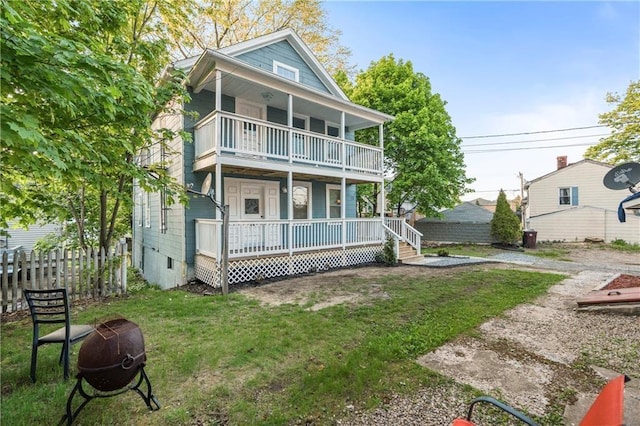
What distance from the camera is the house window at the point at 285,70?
11.4m

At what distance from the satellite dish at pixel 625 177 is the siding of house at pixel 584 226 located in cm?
1716

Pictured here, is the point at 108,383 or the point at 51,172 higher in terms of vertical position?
the point at 51,172

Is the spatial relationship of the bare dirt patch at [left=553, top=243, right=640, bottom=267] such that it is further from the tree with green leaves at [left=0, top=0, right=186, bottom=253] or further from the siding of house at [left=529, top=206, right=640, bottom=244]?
the tree with green leaves at [left=0, top=0, right=186, bottom=253]

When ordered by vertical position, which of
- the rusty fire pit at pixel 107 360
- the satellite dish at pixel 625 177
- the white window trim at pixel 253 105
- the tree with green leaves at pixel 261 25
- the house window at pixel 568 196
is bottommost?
the rusty fire pit at pixel 107 360

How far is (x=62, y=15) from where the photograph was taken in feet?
13.6

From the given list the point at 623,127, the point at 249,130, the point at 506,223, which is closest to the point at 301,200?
the point at 249,130

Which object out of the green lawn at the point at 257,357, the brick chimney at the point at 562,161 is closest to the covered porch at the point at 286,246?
the green lawn at the point at 257,357

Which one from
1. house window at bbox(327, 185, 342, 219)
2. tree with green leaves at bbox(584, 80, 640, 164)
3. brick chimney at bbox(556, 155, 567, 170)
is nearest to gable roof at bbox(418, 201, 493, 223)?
brick chimney at bbox(556, 155, 567, 170)

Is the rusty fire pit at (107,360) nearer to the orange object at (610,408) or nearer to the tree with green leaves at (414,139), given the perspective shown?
the orange object at (610,408)

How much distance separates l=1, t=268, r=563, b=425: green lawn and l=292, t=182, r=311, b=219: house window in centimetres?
560

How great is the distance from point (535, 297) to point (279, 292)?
5.87m

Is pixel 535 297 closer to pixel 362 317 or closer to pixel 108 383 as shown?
pixel 362 317

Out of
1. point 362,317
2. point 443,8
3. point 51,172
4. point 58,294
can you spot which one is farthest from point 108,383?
point 443,8

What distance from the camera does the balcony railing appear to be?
27.3 ft
